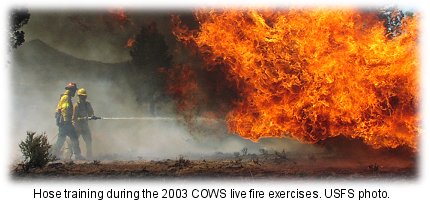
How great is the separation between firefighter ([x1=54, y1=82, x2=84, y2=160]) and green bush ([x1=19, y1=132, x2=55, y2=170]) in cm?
42

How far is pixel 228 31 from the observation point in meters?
11.1

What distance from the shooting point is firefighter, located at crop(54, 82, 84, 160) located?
11.2 metres

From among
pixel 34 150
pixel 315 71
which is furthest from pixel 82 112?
pixel 315 71

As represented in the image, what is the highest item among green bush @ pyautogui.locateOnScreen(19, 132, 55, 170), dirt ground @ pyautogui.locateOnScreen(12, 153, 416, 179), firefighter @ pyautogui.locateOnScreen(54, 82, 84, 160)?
firefighter @ pyautogui.locateOnScreen(54, 82, 84, 160)

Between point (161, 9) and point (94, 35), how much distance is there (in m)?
1.77

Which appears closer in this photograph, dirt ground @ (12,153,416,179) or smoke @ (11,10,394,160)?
dirt ground @ (12,153,416,179)

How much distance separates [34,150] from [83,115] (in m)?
1.40

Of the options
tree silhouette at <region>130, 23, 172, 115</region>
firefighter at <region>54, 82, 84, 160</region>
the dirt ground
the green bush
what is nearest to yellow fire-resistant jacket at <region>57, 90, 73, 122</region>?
firefighter at <region>54, 82, 84, 160</region>

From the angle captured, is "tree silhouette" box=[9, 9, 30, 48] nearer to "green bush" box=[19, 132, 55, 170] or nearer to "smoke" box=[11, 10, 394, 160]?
"smoke" box=[11, 10, 394, 160]

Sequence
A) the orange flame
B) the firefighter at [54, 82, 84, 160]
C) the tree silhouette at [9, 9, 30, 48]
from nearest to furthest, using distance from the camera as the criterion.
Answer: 1. the orange flame
2. the tree silhouette at [9, 9, 30, 48]
3. the firefighter at [54, 82, 84, 160]

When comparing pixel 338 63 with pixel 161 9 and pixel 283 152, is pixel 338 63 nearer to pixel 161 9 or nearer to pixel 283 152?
pixel 283 152

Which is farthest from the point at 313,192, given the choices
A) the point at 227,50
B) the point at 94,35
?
the point at 94,35

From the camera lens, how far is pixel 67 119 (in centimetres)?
1121

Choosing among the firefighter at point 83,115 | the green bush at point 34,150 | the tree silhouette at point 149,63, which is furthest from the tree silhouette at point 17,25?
the tree silhouette at point 149,63
